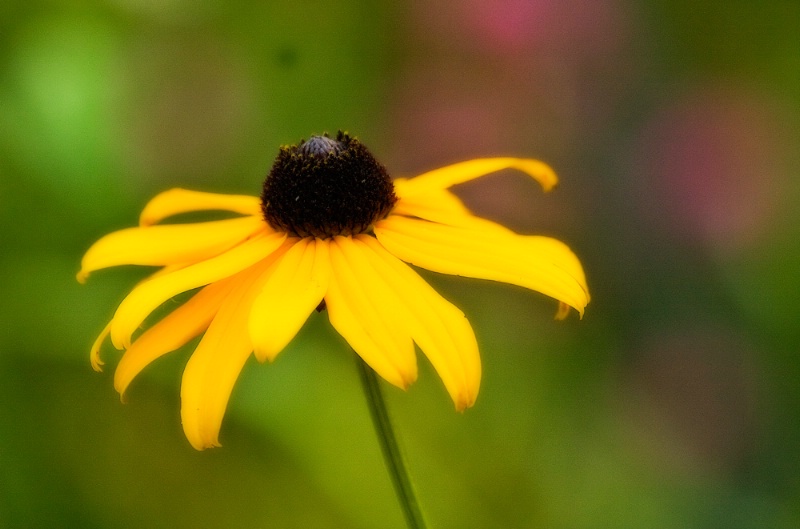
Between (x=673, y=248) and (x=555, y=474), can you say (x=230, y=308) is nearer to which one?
(x=555, y=474)

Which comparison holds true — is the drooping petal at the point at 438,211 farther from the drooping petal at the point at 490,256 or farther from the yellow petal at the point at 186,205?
the yellow petal at the point at 186,205

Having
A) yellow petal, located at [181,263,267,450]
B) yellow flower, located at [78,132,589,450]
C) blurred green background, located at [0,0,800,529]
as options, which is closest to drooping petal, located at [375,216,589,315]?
yellow flower, located at [78,132,589,450]

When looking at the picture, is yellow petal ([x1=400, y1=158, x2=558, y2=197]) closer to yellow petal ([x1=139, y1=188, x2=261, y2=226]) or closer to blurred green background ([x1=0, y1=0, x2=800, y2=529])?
yellow petal ([x1=139, y1=188, x2=261, y2=226])

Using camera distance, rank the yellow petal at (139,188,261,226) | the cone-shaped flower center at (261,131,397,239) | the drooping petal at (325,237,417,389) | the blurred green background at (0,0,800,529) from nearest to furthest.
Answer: the drooping petal at (325,237,417,389) < the cone-shaped flower center at (261,131,397,239) < the yellow petal at (139,188,261,226) < the blurred green background at (0,0,800,529)

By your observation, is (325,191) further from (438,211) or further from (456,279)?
(456,279)

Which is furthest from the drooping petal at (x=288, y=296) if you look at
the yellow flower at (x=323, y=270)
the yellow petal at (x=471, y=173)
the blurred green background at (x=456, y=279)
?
the blurred green background at (x=456, y=279)

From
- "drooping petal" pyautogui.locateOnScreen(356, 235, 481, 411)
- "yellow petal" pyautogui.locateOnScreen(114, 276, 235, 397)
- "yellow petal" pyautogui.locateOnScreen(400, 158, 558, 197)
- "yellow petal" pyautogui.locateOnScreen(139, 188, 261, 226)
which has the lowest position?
"drooping petal" pyautogui.locateOnScreen(356, 235, 481, 411)

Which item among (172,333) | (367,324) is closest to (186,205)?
(172,333)
